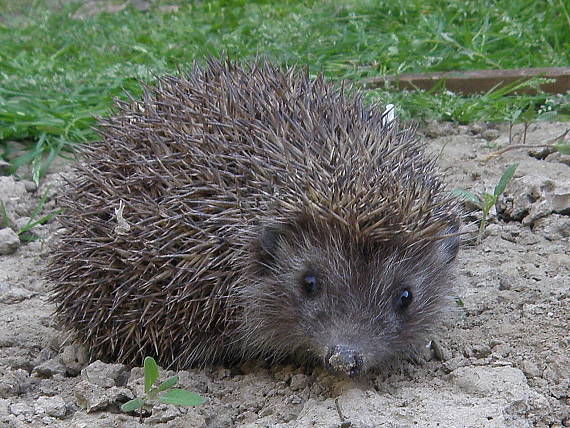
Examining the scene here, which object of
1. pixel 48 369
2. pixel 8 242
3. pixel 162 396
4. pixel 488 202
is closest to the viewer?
pixel 162 396

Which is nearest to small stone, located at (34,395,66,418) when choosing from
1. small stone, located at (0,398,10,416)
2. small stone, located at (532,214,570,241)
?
small stone, located at (0,398,10,416)

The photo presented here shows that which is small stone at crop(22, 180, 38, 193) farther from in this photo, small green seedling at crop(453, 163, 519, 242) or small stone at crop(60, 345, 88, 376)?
small green seedling at crop(453, 163, 519, 242)

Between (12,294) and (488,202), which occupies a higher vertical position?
(488,202)

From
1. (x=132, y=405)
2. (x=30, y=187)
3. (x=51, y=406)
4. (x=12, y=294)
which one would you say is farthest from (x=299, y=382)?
(x=30, y=187)

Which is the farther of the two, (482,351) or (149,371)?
(482,351)

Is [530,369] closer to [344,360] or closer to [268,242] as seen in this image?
[344,360]

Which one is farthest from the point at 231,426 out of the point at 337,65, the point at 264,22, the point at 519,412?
the point at 264,22
